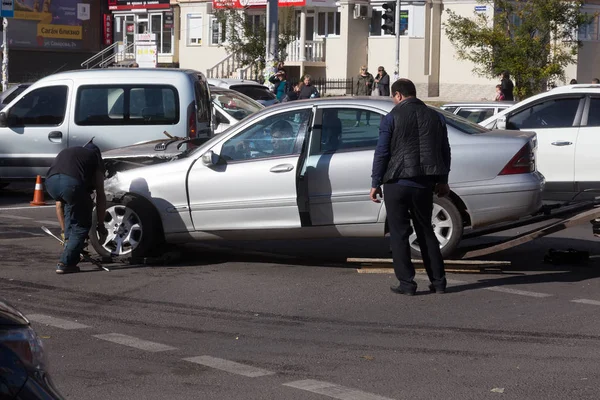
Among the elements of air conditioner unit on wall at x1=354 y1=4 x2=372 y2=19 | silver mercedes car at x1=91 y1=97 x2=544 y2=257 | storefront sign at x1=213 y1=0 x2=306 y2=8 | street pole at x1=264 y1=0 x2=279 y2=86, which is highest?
storefront sign at x1=213 y1=0 x2=306 y2=8

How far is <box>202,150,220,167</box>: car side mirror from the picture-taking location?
10.2m

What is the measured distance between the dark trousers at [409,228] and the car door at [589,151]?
15.7ft

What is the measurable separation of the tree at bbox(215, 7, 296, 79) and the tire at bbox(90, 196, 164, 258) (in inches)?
1412

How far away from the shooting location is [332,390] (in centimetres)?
604

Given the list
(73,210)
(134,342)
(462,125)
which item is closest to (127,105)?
(73,210)

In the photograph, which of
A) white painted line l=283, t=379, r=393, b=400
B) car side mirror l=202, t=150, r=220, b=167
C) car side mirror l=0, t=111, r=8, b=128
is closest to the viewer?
white painted line l=283, t=379, r=393, b=400

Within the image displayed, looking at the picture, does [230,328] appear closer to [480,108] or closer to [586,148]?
[586,148]

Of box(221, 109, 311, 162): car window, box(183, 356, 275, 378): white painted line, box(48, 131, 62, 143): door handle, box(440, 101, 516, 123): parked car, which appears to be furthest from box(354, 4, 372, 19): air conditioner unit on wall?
box(183, 356, 275, 378): white painted line

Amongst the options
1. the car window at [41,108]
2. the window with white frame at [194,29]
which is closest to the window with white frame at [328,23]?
the window with white frame at [194,29]

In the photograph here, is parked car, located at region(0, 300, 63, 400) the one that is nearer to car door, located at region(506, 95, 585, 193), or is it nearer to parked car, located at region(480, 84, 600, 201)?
parked car, located at region(480, 84, 600, 201)

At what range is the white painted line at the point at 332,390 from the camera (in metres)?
5.89

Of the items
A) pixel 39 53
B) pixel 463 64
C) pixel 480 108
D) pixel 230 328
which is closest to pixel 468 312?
pixel 230 328

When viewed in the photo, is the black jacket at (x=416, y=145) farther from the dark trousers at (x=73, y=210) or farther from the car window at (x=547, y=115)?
the car window at (x=547, y=115)

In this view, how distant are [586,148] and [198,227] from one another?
18.2 feet
